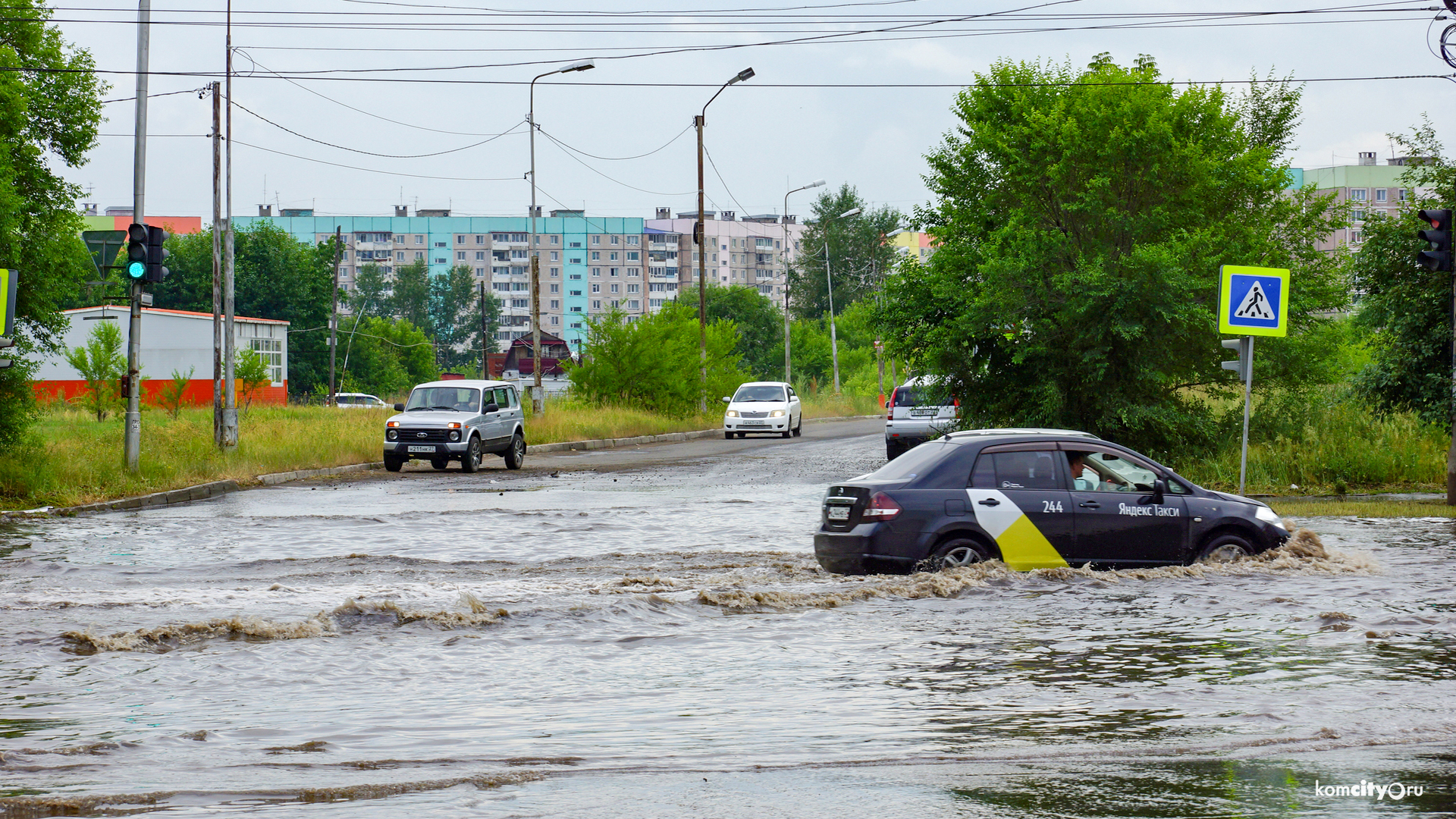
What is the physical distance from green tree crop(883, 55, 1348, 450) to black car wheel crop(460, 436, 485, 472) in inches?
337

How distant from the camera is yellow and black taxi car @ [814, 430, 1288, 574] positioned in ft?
36.4

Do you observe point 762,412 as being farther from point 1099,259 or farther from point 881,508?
point 881,508

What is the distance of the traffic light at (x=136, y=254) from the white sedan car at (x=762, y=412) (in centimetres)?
2218

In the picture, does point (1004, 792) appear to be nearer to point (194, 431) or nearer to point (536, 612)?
point (536, 612)

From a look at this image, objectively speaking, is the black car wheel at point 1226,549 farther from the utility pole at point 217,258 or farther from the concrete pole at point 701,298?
the concrete pole at point 701,298

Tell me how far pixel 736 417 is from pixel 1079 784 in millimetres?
36404

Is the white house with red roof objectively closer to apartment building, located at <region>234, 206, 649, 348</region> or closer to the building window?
the building window

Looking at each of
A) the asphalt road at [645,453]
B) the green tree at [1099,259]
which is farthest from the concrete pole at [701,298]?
the green tree at [1099,259]

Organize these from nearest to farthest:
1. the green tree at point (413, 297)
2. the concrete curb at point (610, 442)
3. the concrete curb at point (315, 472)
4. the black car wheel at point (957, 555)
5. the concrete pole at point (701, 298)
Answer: the black car wheel at point (957, 555), the concrete curb at point (315, 472), the concrete curb at point (610, 442), the concrete pole at point (701, 298), the green tree at point (413, 297)

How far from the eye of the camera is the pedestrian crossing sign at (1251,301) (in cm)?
1694

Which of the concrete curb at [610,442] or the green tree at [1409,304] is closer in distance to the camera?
the green tree at [1409,304]

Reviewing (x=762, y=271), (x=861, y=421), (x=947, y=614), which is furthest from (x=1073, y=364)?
(x=762, y=271)

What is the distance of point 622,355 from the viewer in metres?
46.1

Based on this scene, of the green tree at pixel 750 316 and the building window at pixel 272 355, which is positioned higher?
the green tree at pixel 750 316
